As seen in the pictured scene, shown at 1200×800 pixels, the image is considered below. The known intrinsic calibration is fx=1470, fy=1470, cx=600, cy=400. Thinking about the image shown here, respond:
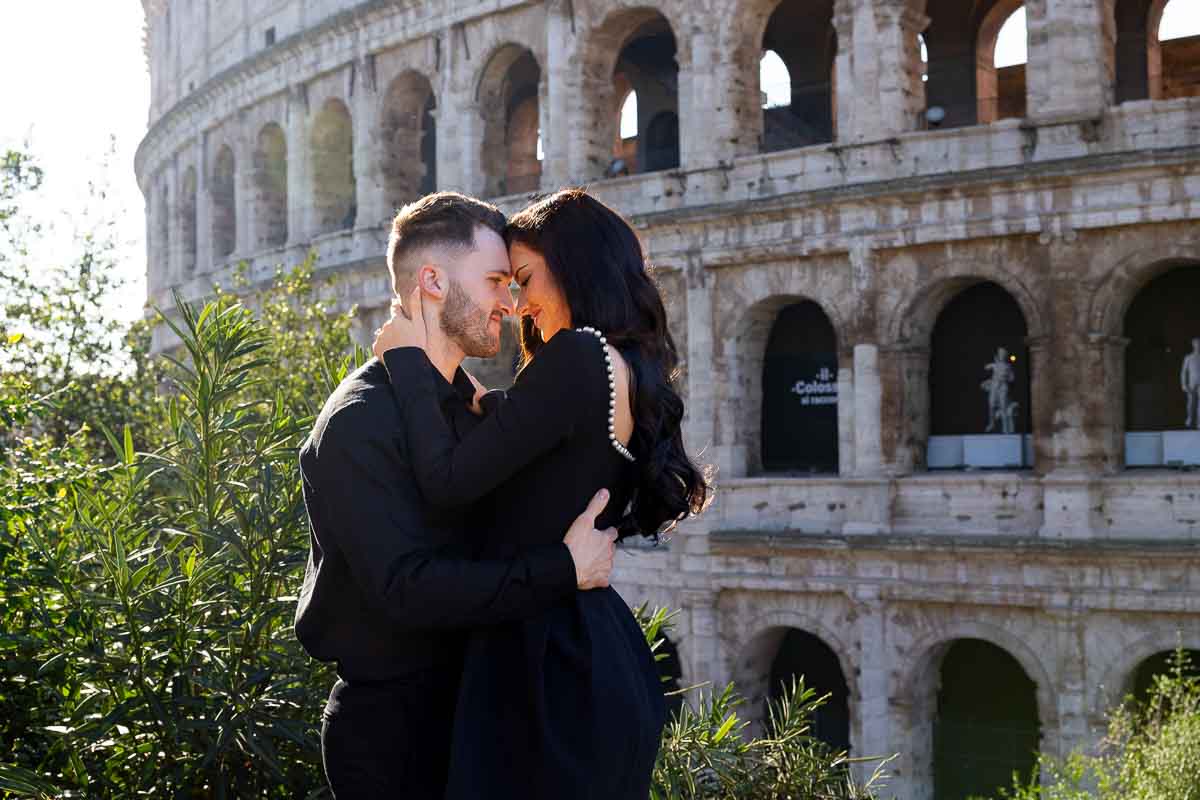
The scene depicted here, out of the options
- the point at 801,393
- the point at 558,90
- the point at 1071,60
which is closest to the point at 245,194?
the point at 558,90

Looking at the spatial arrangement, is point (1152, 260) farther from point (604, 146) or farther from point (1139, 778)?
point (604, 146)

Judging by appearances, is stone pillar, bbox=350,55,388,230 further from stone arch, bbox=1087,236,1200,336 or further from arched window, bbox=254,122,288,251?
stone arch, bbox=1087,236,1200,336

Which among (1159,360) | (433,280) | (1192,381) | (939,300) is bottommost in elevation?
(433,280)

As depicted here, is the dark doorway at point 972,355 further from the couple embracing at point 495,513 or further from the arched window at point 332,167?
the couple embracing at point 495,513

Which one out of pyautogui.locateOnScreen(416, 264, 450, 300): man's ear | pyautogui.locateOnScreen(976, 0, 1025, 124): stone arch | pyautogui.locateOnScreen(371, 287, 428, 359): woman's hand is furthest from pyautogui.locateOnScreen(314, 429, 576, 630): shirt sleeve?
pyautogui.locateOnScreen(976, 0, 1025, 124): stone arch

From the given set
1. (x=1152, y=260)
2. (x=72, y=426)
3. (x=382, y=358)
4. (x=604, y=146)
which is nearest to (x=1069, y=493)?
(x=1152, y=260)

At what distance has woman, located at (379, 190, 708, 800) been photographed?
342 centimetres

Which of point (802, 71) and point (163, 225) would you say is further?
point (163, 225)

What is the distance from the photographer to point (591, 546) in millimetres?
3529

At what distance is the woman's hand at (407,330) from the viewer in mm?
3775

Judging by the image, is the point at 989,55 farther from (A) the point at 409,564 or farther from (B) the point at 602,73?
(A) the point at 409,564

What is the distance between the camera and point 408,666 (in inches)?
145

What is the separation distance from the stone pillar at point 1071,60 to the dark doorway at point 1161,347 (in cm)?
241

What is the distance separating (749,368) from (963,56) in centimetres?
572
